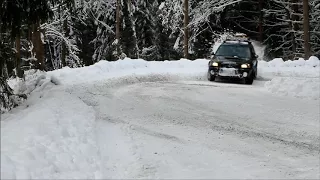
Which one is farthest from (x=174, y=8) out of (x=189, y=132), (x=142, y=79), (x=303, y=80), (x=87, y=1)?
(x=189, y=132)

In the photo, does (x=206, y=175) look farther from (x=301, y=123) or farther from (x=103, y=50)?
(x=103, y=50)

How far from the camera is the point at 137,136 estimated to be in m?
8.23

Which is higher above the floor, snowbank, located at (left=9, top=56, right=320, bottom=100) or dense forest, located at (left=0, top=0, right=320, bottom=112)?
dense forest, located at (left=0, top=0, right=320, bottom=112)

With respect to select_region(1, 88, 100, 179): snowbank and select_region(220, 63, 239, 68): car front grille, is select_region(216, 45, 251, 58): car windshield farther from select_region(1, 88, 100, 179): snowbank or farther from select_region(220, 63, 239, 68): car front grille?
select_region(1, 88, 100, 179): snowbank

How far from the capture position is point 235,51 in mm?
18312

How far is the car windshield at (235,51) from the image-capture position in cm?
1809

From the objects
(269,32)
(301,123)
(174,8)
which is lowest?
(301,123)

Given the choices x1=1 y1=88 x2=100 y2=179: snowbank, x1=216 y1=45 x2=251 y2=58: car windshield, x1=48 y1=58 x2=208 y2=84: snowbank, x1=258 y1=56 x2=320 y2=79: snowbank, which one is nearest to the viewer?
x1=1 y1=88 x2=100 y2=179: snowbank

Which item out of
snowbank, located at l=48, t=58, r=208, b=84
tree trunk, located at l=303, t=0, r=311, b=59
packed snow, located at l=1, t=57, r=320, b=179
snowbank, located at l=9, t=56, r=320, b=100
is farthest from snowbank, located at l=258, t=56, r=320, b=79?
packed snow, located at l=1, t=57, r=320, b=179

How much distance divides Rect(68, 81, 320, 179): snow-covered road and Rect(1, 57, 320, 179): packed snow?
0.02 meters

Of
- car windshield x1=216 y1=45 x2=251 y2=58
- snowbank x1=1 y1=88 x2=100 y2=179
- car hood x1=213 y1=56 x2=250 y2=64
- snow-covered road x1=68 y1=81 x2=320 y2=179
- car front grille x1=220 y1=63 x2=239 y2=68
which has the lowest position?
snow-covered road x1=68 y1=81 x2=320 y2=179

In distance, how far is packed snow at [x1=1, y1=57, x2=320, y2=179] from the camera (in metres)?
5.97

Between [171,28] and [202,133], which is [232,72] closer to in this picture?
[202,133]

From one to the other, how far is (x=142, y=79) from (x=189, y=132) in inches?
332
